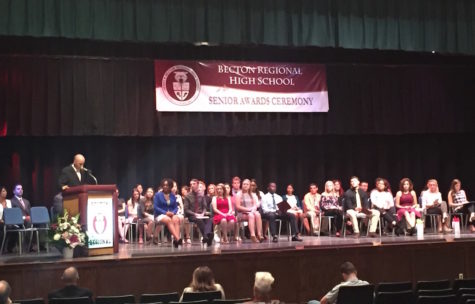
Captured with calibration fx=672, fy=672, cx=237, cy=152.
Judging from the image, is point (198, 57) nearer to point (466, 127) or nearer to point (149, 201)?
point (149, 201)

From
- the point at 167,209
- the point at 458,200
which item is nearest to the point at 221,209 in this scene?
the point at 167,209

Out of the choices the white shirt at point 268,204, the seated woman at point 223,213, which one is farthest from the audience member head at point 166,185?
the white shirt at point 268,204

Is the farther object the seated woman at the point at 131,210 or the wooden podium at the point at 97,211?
the seated woman at the point at 131,210

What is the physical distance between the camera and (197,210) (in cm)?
1141

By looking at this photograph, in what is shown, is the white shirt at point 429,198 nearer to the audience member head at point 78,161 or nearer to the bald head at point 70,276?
the audience member head at point 78,161

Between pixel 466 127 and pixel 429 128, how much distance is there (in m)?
0.88

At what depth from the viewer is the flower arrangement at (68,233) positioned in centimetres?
834

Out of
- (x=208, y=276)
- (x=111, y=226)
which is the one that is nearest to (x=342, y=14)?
(x=111, y=226)

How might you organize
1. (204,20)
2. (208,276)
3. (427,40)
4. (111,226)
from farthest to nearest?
(427,40) → (204,20) → (111,226) → (208,276)

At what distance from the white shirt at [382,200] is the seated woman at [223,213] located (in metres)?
2.77

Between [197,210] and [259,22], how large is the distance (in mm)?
3359

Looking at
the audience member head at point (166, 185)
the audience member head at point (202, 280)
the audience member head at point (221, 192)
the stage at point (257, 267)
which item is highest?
the audience member head at point (166, 185)

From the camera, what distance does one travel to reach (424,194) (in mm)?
12789

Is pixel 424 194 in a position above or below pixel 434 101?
below
